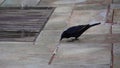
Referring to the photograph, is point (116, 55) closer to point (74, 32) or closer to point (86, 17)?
point (74, 32)

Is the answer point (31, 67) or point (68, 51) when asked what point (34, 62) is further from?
point (68, 51)

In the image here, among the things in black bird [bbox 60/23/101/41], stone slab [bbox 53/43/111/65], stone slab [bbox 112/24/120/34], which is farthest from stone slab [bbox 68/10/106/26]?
stone slab [bbox 53/43/111/65]

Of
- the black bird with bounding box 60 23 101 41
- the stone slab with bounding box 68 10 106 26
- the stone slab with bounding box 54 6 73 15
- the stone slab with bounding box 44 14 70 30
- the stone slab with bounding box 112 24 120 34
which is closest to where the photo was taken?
the black bird with bounding box 60 23 101 41

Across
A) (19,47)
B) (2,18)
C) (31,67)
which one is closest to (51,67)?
(31,67)

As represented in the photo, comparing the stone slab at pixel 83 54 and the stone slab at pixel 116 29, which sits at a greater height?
the stone slab at pixel 83 54

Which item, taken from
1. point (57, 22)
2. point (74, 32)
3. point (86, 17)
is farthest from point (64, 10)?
point (74, 32)

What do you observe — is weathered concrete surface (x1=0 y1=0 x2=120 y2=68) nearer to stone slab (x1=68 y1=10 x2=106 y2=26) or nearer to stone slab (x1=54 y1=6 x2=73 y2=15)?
stone slab (x1=68 y1=10 x2=106 y2=26)

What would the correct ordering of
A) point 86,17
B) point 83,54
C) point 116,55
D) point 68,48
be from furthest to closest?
point 86,17
point 68,48
point 83,54
point 116,55

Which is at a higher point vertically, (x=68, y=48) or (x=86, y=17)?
(x=68, y=48)

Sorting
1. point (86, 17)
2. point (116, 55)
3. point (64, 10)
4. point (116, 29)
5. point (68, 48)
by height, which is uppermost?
point (116, 55)

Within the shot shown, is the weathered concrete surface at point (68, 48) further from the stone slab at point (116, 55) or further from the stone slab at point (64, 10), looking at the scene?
the stone slab at point (64, 10)

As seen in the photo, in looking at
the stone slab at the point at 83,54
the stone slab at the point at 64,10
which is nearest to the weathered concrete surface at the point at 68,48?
the stone slab at the point at 83,54

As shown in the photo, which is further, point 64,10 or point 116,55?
point 64,10

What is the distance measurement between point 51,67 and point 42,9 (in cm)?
486
